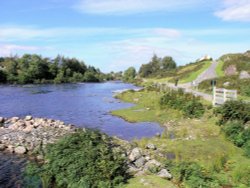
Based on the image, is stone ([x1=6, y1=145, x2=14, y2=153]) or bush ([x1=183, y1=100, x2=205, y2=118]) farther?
bush ([x1=183, y1=100, x2=205, y2=118])

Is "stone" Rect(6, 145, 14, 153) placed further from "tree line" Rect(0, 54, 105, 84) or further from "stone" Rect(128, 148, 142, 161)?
"tree line" Rect(0, 54, 105, 84)

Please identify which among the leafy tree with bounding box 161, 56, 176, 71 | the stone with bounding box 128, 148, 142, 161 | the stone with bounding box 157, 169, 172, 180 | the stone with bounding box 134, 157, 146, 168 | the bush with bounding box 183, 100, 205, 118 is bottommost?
the stone with bounding box 157, 169, 172, 180

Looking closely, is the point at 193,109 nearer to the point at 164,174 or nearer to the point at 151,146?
the point at 151,146

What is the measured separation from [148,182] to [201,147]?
7.82 m

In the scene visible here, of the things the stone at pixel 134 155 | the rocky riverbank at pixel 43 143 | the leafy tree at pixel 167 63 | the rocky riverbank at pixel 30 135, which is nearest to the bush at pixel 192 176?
the rocky riverbank at pixel 43 143

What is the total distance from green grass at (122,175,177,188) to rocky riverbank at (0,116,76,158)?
7.98m

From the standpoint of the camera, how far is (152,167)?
51.5 feet

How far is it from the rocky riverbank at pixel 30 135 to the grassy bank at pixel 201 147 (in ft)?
20.8

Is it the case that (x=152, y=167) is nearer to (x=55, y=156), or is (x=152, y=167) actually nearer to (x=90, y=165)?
(x=90, y=165)

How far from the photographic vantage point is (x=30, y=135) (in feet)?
83.0

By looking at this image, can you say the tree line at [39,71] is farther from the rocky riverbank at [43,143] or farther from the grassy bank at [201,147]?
the grassy bank at [201,147]

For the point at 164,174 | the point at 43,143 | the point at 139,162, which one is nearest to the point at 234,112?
the point at 139,162

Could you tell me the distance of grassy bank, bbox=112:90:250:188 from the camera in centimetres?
1514

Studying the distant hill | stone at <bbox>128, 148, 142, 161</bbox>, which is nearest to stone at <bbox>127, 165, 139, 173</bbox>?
stone at <bbox>128, 148, 142, 161</bbox>
